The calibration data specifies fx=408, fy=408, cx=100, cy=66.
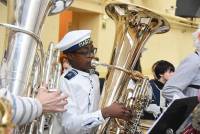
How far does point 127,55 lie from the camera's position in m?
2.65

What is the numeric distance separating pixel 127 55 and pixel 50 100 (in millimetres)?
1007

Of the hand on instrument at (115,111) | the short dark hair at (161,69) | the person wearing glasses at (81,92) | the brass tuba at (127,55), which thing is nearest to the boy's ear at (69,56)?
the person wearing glasses at (81,92)

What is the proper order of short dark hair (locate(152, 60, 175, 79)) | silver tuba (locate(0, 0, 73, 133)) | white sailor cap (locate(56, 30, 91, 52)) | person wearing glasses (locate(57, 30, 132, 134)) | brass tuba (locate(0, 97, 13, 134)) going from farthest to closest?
short dark hair (locate(152, 60, 175, 79)) → white sailor cap (locate(56, 30, 91, 52)) → person wearing glasses (locate(57, 30, 132, 134)) → silver tuba (locate(0, 0, 73, 133)) → brass tuba (locate(0, 97, 13, 134))

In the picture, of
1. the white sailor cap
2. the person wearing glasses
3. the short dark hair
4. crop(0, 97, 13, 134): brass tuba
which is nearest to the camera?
crop(0, 97, 13, 134): brass tuba

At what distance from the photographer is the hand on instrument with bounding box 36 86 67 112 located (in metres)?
1.72

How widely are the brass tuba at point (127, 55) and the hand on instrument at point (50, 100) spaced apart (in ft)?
2.30

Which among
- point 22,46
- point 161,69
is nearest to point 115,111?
point 22,46

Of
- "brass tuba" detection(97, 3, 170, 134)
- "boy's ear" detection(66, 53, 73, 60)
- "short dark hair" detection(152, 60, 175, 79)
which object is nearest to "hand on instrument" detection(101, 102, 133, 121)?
"brass tuba" detection(97, 3, 170, 134)

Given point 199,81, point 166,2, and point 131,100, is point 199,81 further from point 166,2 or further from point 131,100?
point 166,2

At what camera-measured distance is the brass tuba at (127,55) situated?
100 inches

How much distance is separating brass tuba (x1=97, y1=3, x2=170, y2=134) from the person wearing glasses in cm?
10

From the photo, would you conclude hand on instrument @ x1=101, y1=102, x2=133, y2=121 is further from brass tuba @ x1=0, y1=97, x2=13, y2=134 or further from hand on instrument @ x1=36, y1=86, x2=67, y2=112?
brass tuba @ x1=0, y1=97, x2=13, y2=134

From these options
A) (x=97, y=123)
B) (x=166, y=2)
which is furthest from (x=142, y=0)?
(x=97, y=123)

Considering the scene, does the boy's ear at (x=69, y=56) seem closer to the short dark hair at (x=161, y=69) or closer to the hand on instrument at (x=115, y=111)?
the hand on instrument at (x=115, y=111)
